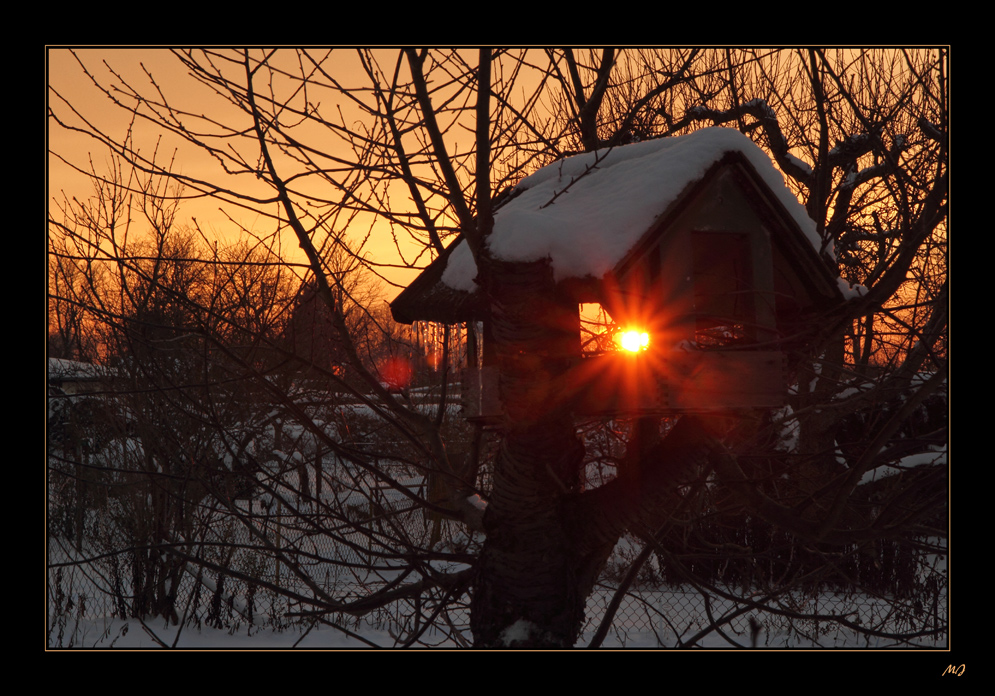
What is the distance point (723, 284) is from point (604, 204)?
2.45 feet

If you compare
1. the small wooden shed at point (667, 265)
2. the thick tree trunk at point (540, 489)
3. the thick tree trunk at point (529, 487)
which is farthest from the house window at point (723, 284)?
the thick tree trunk at point (529, 487)

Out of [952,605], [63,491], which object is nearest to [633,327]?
[952,605]

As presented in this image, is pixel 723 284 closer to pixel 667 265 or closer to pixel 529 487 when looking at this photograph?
pixel 667 265

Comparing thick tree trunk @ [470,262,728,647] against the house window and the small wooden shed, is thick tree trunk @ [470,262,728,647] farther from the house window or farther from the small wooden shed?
the house window

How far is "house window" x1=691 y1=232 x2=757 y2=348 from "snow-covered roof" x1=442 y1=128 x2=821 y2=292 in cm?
23

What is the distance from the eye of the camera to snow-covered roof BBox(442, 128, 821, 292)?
2008 mm

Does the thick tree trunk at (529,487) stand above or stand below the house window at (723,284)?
below

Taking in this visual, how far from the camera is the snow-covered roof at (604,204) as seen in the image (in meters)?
2.01

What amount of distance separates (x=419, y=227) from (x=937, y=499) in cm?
180

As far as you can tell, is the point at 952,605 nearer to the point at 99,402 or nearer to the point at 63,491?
the point at 99,402

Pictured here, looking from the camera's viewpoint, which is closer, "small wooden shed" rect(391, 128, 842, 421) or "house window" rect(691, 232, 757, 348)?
"small wooden shed" rect(391, 128, 842, 421)

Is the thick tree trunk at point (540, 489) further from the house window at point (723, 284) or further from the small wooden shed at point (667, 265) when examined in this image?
the house window at point (723, 284)

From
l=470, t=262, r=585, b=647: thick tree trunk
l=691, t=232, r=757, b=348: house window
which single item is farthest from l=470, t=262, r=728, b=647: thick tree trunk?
l=691, t=232, r=757, b=348: house window

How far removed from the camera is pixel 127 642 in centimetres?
698
